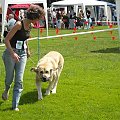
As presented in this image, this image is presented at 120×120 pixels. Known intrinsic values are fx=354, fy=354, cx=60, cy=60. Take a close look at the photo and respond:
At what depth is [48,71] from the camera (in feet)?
22.5

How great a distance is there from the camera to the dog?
22.4 ft

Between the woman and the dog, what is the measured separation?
66 cm

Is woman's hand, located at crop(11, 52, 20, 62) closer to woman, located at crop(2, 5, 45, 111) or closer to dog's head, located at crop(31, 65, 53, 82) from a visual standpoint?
woman, located at crop(2, 5, 45, 111)

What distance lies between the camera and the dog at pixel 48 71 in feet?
22.4

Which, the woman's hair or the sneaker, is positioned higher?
the woman's hair

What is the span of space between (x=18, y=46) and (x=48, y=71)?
3.46 feet

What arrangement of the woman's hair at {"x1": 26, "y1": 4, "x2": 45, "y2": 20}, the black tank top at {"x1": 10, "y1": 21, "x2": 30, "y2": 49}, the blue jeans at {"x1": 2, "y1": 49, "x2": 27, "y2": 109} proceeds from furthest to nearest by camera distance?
the blue jeans at {"x1": 2, "y1": 49, "x2": 27, "y2": 109}
the black tank top at {"x1": 10, "y1": 21, "x2": 30, "y2": 49}
the woman's hair at {"x1": 26, "y1": 4, "x2": 45, "y2": 20}

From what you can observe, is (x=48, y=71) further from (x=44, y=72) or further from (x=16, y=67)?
(x=16, y=67)

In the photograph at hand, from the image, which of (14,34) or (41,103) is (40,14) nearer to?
(14,34)

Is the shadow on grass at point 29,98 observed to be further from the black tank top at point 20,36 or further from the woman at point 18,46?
the black tank top at point 20,36

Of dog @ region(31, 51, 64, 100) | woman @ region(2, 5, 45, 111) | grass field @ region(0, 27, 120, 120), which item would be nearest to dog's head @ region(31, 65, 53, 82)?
dog @ region(31, 51, 64, 100)

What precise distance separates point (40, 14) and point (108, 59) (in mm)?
7162

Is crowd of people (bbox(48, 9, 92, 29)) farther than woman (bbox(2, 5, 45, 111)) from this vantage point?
Yes

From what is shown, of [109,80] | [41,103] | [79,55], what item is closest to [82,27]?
[79,55]
